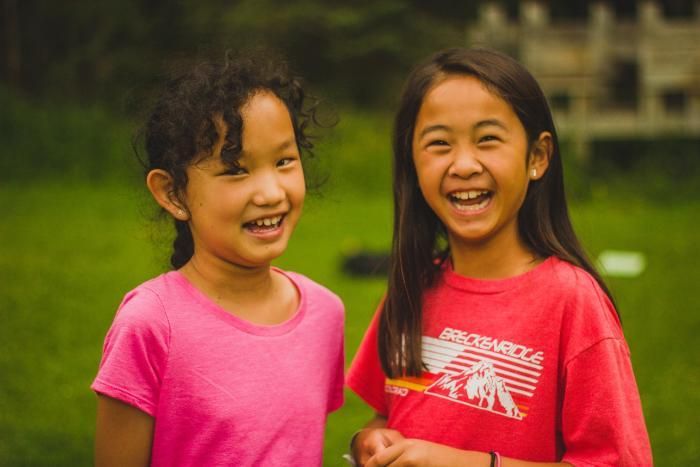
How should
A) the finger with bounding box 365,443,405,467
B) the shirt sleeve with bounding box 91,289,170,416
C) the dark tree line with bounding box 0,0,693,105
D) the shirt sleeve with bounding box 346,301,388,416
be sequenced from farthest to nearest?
the dark tree line with bounding box 0,0,693,105 → the shirt sleeve with bounding box 346,301,388,416 → the finger with bounding box 365,443,405,467 → the shirt sleeve with bounding box 91,289,170,416

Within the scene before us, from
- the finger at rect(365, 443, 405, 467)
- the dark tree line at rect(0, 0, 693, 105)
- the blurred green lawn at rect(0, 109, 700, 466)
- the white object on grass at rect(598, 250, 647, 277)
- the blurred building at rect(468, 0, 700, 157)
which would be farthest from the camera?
the dark tree line at rect(0, 0, 693, 105)

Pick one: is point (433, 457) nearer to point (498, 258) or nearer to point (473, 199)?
point (498, 258)

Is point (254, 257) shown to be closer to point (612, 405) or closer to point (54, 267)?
point (612, 405)

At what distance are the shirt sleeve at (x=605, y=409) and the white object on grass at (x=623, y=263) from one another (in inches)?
175

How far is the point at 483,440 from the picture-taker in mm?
1849

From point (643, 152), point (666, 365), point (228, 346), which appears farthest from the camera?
point (643, 152)

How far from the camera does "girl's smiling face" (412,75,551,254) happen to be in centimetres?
191

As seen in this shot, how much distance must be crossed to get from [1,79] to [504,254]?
48.6ft

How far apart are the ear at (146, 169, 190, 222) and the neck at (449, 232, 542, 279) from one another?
0.67 metres

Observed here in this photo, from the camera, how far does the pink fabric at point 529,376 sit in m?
1.72

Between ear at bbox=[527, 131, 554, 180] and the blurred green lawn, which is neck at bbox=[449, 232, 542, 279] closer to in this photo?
ear at bbox=[527, 131, 554, 180]

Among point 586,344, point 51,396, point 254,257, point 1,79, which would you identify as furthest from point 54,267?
point 1,79

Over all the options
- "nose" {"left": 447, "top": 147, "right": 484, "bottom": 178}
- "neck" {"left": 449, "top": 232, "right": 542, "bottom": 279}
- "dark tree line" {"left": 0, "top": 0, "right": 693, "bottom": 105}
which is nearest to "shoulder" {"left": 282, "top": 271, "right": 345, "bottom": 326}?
"neck" {"left": 449, "top": 232, "right": 542, "bottom": 279}

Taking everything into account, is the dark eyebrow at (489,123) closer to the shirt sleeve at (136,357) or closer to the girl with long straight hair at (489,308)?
the girl with long straight hair at (489,308)
